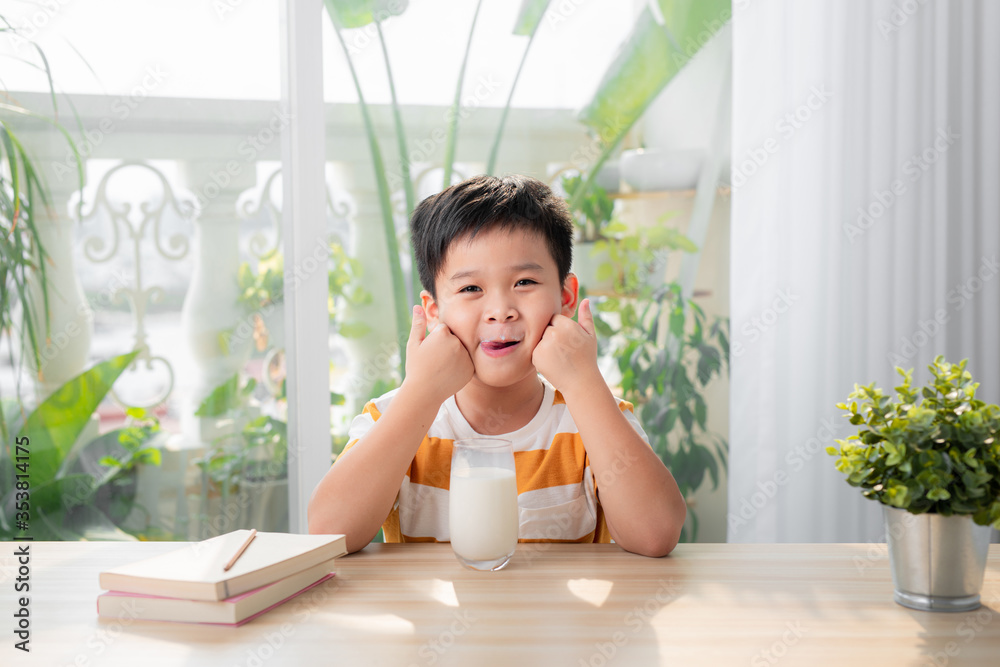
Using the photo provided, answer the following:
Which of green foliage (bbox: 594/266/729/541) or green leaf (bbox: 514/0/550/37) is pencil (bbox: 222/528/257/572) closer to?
green foliage (bbox: 594/266/729/541)

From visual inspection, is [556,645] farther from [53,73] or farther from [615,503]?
[53,73]

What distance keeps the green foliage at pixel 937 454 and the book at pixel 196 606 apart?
0.63 metres

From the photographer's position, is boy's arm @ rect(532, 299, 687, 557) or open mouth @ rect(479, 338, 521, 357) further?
open mouth @ rect(479, 338, 521, 357)

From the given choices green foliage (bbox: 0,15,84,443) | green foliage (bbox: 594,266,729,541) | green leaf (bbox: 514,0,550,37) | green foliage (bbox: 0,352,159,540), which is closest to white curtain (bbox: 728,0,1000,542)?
green foliage (bbox: 594,266,729,541)

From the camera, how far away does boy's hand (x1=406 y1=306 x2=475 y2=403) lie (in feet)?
3.42

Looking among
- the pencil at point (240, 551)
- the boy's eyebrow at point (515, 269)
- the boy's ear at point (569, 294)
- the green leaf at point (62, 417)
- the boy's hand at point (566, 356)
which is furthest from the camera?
the green leaf at point (62, 417)

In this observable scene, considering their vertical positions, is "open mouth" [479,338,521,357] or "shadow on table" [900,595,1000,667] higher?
"open mouth" [479,338,521,357]

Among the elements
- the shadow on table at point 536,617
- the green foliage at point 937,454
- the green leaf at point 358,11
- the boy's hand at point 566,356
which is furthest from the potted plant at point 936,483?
the green leaf at point 358,11

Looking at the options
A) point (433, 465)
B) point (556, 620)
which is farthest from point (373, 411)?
point (556, 620)

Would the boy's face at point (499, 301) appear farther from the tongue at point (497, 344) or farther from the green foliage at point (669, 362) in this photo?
the green foliage at point (669, 362)

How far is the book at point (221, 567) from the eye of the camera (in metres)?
0.71

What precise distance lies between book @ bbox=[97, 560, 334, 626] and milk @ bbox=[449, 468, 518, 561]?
0.68 feet

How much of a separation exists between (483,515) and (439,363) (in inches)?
11.1

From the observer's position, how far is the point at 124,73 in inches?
79.6
